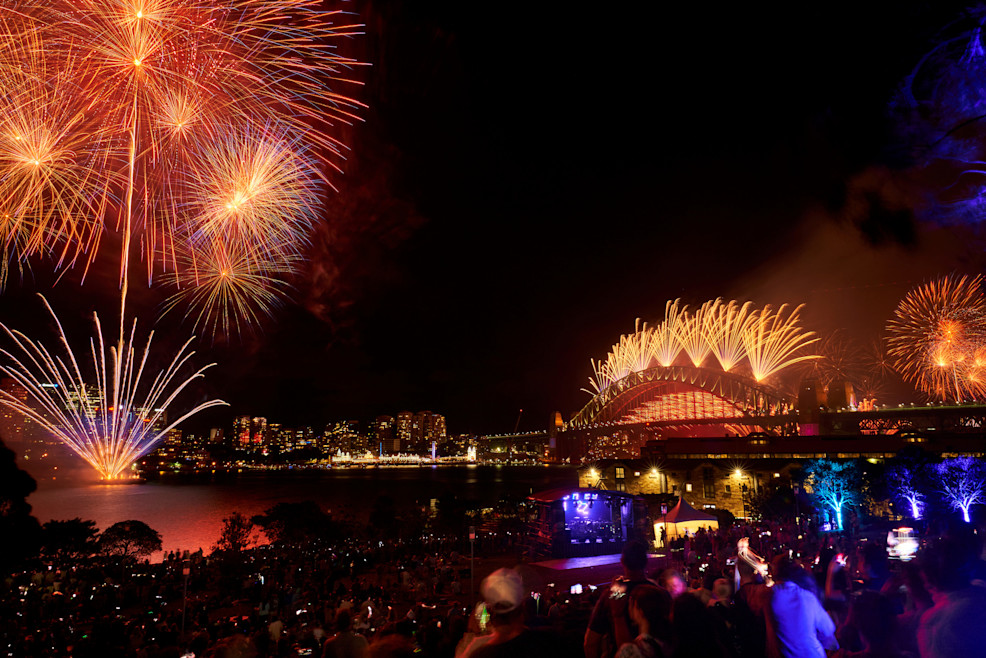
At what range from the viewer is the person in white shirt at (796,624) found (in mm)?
4016

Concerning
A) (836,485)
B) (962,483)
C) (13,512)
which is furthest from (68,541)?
(962,483)

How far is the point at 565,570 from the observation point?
16266 millimetres

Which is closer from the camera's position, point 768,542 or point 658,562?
point 658,562

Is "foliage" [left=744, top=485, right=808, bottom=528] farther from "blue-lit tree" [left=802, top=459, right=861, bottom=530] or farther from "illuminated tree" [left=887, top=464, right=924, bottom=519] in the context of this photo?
"illuminated tree" [left=887, top=464, right=924, bottom=519]

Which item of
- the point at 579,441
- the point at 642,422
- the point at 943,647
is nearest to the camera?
the point at 943,647

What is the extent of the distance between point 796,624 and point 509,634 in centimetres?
260

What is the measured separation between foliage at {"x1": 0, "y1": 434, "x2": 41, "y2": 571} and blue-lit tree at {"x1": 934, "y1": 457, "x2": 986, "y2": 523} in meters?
33.7

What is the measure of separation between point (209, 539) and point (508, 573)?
51.2 metres

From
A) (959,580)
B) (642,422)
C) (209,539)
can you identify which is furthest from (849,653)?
(642,422)

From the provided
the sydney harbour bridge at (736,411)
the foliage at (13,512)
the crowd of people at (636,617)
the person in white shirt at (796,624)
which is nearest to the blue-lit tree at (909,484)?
the crowd of people at (636,617)

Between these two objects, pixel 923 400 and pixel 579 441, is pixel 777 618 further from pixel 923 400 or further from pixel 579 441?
pixel 579 441

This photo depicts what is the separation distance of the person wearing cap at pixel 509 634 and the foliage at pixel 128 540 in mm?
35614

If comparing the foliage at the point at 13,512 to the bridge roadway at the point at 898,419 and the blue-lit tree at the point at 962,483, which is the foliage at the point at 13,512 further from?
the bridge roadway at the point at 898,419

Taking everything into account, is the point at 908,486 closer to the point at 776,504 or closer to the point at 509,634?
the point at 776,504
